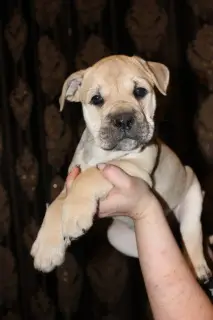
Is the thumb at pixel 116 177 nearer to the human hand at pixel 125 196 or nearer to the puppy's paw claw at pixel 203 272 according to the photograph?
the human hand at pixel 125 196

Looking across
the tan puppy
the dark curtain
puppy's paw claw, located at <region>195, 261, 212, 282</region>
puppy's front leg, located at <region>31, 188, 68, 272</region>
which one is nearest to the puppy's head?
the tan puppy

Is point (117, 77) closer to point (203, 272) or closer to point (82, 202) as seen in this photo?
point (82, 202)

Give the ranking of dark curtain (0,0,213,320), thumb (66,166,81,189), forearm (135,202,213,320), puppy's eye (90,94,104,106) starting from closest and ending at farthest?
forearm (135,202,213,320)
thumb (66,166,81,189)
puppy's eye (90,94,104,106)
dark curtain (0,0,213,320)

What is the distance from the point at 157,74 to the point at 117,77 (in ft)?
0.39

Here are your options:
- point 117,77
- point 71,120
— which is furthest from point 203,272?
point 71,120

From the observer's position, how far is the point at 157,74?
1.38 m

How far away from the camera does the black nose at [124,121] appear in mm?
1241

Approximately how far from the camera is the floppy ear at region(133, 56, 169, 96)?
136 cm

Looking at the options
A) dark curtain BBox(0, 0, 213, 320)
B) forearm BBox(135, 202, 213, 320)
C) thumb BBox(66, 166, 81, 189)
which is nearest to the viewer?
forearm BBox(135, 202, 213, 320)

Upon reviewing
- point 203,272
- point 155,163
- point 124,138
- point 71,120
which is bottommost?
point 203,272

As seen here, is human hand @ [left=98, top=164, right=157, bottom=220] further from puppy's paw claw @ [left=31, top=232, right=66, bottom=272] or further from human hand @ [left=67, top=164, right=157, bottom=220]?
puppy's paw claw @ [left=31, top=232, right=66, bottom=272]

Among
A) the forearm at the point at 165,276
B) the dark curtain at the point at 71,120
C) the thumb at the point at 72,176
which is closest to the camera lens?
the forearm at the point at 165,276

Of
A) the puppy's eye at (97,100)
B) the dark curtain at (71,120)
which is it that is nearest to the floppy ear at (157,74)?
the puppy's eye at (97,100)

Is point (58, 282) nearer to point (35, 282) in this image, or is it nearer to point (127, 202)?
point (35, 282)
